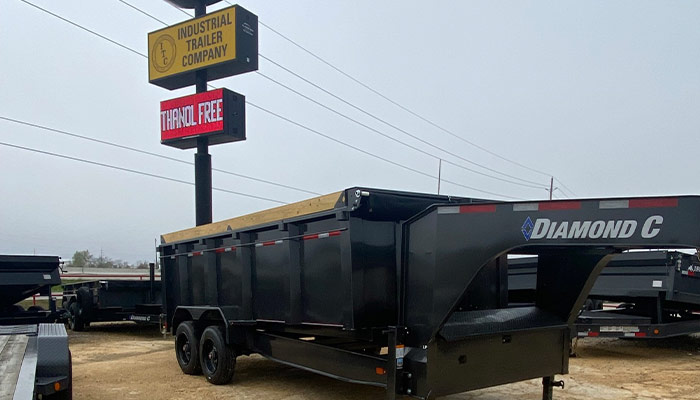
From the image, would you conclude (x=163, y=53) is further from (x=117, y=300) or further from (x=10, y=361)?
(x=10, y=361)

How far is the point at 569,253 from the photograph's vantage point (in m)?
5.42

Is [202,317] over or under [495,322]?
under

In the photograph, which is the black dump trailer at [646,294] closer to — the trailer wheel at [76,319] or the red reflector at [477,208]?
the red reflector at [477,208]

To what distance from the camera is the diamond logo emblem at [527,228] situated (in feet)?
14.2

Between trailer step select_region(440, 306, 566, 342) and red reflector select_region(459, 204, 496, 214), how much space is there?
3.57 ft

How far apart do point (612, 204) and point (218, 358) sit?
17.2ft

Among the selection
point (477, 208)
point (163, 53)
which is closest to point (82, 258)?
point (163, 53)

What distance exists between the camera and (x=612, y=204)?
4.10m

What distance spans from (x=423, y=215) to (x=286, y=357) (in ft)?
8.96

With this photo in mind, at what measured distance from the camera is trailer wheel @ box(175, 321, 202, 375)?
809cm

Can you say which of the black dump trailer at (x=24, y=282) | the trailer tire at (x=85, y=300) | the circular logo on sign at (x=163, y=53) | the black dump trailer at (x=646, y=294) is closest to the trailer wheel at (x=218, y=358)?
the black dump trailer at (x=646, y=294)

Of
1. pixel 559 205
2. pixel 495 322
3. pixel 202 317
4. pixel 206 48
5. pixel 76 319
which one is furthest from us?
pixel 206 48

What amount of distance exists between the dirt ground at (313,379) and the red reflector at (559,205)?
3261mm

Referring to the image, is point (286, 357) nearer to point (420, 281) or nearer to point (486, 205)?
point (420, 281)
